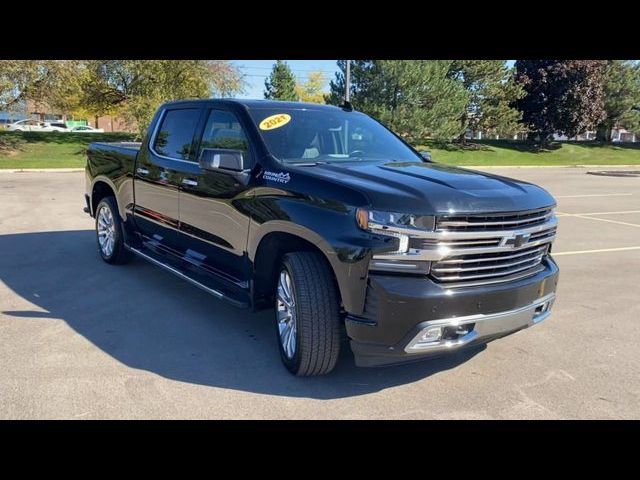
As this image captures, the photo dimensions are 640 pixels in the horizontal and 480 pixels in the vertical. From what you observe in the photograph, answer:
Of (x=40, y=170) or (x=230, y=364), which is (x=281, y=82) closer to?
(x=40, y=170)

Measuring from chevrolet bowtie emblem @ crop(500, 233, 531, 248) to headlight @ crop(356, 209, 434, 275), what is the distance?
1.87 feet

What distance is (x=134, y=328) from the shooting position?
4641mm

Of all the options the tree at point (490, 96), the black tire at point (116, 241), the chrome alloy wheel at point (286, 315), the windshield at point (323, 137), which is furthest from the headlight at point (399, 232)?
the tree at point (490, 96)

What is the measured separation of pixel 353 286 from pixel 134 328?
232 centimetres

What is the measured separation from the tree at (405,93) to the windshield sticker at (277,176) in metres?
26.5

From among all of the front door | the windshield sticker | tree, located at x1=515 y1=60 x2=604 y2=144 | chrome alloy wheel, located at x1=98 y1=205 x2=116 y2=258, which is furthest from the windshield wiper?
tree, located at x1=515 y1=60 x2=604 y2=144

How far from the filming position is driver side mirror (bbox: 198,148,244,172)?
400 cm

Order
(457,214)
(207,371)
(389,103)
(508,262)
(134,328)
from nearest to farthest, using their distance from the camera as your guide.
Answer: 1. (457,214)
2. (508,262)
3. (207,371)
4. (134,328)
5. (389,103)

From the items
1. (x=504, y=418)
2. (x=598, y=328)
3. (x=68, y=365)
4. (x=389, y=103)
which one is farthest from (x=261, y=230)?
(x=389, y=103)

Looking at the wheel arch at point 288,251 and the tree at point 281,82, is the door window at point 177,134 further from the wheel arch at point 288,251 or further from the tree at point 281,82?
the tree at point 281,82

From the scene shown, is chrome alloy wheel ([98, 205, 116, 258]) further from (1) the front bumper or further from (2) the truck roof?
(1) the front bumper

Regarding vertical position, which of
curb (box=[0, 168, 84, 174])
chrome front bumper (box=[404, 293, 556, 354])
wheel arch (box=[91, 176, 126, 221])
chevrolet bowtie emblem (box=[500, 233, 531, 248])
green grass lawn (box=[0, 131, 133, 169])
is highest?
chevrolet bowtie emblem (box=[500, 233, 531, 248])

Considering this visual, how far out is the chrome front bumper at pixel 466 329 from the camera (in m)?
3.18

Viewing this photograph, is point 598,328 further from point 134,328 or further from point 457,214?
point 134,328
